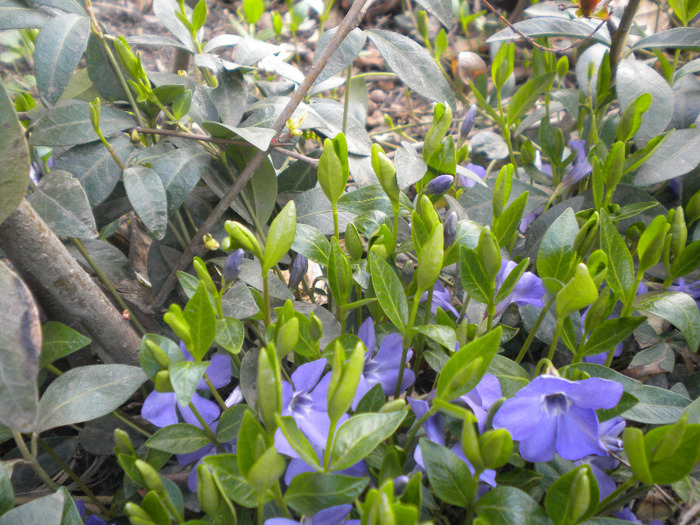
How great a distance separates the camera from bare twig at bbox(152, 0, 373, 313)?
0.62 m

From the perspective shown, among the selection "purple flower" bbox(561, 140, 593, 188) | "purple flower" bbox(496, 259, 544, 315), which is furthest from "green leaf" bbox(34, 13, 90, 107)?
"purple flower" bbox(561, 140, 593, 188)

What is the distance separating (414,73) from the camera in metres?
0.74

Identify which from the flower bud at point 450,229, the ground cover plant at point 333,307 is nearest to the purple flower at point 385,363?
the ground cover plant at point 333,307

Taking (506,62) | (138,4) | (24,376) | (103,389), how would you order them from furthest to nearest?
1. (138,4)
2. (506,62)
3. (103,389)
4. (24,376)

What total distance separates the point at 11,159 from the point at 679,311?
2.16 ft

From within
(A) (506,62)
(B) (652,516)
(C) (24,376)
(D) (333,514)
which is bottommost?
(B) (652,516)

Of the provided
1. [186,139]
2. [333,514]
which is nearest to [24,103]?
[186,139]

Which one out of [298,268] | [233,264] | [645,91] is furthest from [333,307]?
[645,91]

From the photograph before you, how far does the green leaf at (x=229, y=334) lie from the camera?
Result: 53cm

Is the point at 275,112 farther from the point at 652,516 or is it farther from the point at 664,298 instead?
the point at 652,516

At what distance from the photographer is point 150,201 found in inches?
23.6

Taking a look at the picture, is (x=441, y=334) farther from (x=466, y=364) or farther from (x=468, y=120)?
(x=468, y=120)

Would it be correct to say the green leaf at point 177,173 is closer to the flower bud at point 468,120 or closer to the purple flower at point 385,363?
the purple flower at point 385,363

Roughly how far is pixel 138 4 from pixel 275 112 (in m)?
1.78
